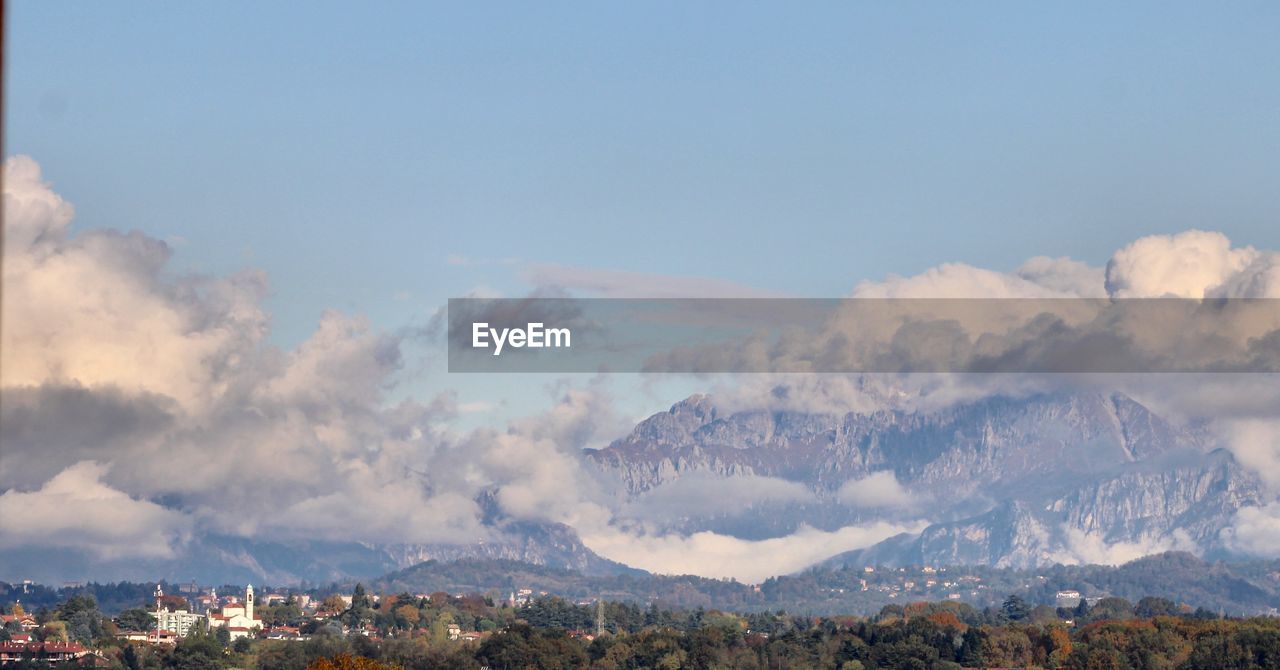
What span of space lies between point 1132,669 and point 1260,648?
44.4 feet

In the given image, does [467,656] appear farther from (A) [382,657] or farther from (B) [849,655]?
(B) [849,655]

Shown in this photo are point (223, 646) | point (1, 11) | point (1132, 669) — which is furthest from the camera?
point (223, 646)

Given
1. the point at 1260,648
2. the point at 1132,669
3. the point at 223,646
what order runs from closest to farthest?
the point at 1260,648
the point at 1132,669
the point at 223,646

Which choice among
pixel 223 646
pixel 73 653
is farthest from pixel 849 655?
pixel 73 653

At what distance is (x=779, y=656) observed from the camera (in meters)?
197

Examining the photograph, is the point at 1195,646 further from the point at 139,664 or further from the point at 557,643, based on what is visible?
the point at 139,664

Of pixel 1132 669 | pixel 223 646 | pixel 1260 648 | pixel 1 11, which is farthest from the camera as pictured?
pixel 223 646

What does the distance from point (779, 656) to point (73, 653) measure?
6167cm

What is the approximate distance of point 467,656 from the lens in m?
175

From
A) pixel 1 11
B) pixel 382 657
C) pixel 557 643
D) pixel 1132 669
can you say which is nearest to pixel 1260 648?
pixel 1132 669

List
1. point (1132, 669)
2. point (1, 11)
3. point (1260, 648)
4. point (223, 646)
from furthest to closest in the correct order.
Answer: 1. point (223, 646)
2. point (1132, 669)
3. point (1260, 648)
4. point (1, 11)

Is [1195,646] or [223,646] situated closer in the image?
[1195,646]

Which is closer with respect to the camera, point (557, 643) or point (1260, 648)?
point (1260, 648)

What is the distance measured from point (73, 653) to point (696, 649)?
5491 centimetres
